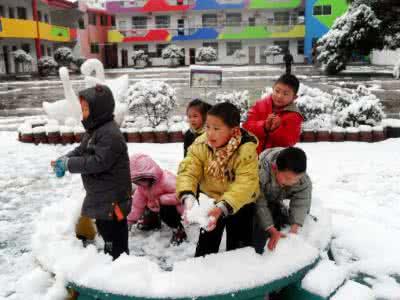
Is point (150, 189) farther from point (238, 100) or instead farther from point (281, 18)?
point (281, 18)

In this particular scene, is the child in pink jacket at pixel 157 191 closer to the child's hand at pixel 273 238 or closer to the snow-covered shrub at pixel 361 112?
the child's hand at pixel 273 238

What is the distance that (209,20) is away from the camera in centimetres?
3906

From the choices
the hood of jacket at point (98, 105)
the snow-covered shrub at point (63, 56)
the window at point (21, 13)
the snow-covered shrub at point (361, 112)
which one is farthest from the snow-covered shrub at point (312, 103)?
the window at point (21, 13)

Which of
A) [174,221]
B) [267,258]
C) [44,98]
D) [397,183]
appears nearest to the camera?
[267,258]

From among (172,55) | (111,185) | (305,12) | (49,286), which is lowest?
(49,286)

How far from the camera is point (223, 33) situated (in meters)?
37.6

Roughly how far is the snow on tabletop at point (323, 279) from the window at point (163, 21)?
1536 inches

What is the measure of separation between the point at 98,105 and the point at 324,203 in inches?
108

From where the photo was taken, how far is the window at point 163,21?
39625 mm

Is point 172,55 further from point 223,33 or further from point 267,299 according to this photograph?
point 267,299

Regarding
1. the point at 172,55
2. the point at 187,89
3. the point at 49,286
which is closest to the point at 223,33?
the point at 172,55

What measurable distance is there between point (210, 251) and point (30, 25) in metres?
30.9

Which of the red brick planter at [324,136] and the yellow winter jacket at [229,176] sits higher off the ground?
the yellow winter jacket at [229,176]

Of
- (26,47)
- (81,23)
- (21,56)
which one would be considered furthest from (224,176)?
(81,23)
